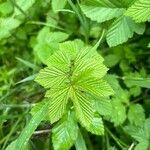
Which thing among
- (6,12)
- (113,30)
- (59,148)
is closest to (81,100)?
(59,148)

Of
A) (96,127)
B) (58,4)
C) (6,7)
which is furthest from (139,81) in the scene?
(6,7)

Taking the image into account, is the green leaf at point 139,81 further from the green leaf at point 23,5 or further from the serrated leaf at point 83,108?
the green leaf at point 23,5

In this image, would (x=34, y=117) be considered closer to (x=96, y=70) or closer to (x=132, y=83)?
(x=96, y=70)

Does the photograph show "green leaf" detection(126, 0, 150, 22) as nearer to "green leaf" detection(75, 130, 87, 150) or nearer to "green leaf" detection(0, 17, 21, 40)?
"green leaf" detection(75, 130, 87, 150)

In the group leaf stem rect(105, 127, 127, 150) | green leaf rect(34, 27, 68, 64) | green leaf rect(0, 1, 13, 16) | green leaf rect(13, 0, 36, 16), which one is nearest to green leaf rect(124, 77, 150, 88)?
leaf stem rect(105, 127, 127, 150)

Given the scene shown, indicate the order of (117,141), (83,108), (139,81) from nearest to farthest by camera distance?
1. (83,108)
2. (139,81)
3. (117,141)

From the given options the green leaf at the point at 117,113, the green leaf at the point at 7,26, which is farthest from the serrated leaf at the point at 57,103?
the green leaf at the point at 7,26

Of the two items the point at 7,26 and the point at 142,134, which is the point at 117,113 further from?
the point at 7,26

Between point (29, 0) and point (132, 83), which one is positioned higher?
point (29, 0)
